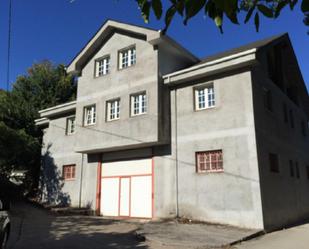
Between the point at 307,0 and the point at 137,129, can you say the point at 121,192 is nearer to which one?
the point at 137,129

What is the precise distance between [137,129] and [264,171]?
6360 millimetres

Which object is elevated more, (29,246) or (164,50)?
(164,50)

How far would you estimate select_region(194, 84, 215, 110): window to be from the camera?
50.7 feet

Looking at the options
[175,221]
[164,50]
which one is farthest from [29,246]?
[164,50]

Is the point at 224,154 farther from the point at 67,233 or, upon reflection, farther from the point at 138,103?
the point at 67,233

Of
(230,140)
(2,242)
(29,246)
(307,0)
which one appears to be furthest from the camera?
(230,140)

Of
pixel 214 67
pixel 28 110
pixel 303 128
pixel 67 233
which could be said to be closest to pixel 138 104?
pixel 214 67

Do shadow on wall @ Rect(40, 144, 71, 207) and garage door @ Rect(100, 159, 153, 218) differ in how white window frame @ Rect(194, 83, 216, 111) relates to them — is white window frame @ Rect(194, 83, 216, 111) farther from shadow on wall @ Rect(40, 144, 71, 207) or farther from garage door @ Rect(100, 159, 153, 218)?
shadow on wall @ Rect(40, 144, 71, 207)

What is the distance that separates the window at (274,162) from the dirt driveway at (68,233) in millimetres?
7053

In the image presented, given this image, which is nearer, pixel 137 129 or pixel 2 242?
pixel 2 242

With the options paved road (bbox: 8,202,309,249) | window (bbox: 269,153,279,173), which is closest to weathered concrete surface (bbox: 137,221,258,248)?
paved road (bbox: 8,202,309,249)

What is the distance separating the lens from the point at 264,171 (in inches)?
543

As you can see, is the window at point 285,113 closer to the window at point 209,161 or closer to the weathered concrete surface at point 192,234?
the window at point 209,161

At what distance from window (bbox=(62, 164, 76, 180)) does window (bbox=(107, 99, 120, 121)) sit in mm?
5025
